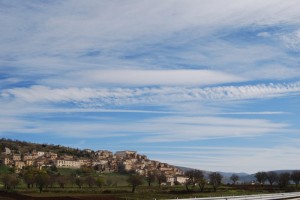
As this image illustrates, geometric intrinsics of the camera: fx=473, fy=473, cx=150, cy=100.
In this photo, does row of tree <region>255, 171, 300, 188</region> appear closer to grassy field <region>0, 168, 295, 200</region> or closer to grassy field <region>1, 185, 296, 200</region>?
grassy field <region>0, 168, 295, 200</region>

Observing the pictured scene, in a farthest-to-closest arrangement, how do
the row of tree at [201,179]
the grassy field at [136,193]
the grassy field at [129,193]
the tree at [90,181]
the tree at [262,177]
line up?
the tree at [262,177] → the tree at [90,181] → the row of tree at [201,179] → the grassy field at [136,193] → the grassy field at [129,193]

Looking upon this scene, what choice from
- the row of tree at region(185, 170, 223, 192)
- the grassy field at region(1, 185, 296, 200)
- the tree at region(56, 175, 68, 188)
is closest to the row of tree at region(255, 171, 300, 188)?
the row of tree at region(185, 170, 223, 192)

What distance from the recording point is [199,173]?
477ft

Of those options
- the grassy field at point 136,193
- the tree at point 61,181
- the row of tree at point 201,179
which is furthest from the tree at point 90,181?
the grassy field at point 136,193

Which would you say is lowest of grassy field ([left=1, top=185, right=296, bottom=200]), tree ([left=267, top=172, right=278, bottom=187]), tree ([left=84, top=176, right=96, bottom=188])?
grassy field ([left=1, top=185, right=296, bottom=200])

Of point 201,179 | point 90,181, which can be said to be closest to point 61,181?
point 90,181

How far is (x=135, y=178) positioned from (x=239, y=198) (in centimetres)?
7995

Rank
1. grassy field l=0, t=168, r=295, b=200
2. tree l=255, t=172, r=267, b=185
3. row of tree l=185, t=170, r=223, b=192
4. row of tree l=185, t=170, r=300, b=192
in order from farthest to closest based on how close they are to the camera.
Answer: tree l=255, t=172, r=267, b=185 < row of tree l=185, t=170, r=300, b=192 < row of tree l=185, t=170, r=223, b=192 < grassy field l=0, t=168, r=295, b=200

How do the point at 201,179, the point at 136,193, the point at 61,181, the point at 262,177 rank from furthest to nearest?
the point at 262,177 < the point at 61,181 < the point at 201,179 < the point at 136,193

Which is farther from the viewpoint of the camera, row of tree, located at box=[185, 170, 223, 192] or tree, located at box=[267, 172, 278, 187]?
tree, located at box=[267, 172, 278, 187]

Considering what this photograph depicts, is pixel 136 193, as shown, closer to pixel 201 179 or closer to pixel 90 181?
pixel 201 179

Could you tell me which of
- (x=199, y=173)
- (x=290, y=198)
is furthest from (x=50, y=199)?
(x=199, y=173)

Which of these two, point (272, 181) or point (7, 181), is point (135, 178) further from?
point (272, 181)

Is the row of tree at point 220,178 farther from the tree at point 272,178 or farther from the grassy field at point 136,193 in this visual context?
the grassy field at point 136,193
